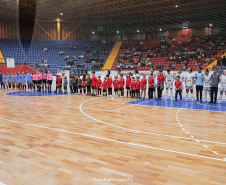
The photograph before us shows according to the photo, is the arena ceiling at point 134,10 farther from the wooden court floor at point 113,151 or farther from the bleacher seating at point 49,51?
the wooden court floor at point 113,151

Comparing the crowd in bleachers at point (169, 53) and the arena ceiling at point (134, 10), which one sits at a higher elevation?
the arena ceiling at point (134, 10)

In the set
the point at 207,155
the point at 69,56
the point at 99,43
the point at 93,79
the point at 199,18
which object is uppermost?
the point at 199,18

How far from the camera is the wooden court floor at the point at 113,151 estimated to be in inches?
90.4

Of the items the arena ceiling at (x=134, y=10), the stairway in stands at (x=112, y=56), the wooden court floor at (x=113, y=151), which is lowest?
the wooden court floor at (x=113, y=151)

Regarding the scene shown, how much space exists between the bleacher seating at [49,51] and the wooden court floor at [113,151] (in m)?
12.8

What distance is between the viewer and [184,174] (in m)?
2.36

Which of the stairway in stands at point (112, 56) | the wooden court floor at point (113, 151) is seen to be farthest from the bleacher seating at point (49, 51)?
the wooden court floor at point (113, 151)

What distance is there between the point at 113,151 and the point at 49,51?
54.0ft

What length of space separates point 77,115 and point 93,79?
4.84 metres

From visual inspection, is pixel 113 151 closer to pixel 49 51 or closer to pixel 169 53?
pixel 49 51

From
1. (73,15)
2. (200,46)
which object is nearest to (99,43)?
(73,15)

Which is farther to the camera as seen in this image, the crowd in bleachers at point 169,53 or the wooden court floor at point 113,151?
the crowd in bleachers at point 169,53

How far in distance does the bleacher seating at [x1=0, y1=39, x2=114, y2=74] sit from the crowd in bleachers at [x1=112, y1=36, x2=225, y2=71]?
2681 mm

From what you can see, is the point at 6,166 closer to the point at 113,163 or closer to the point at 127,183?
the point at 113,163
